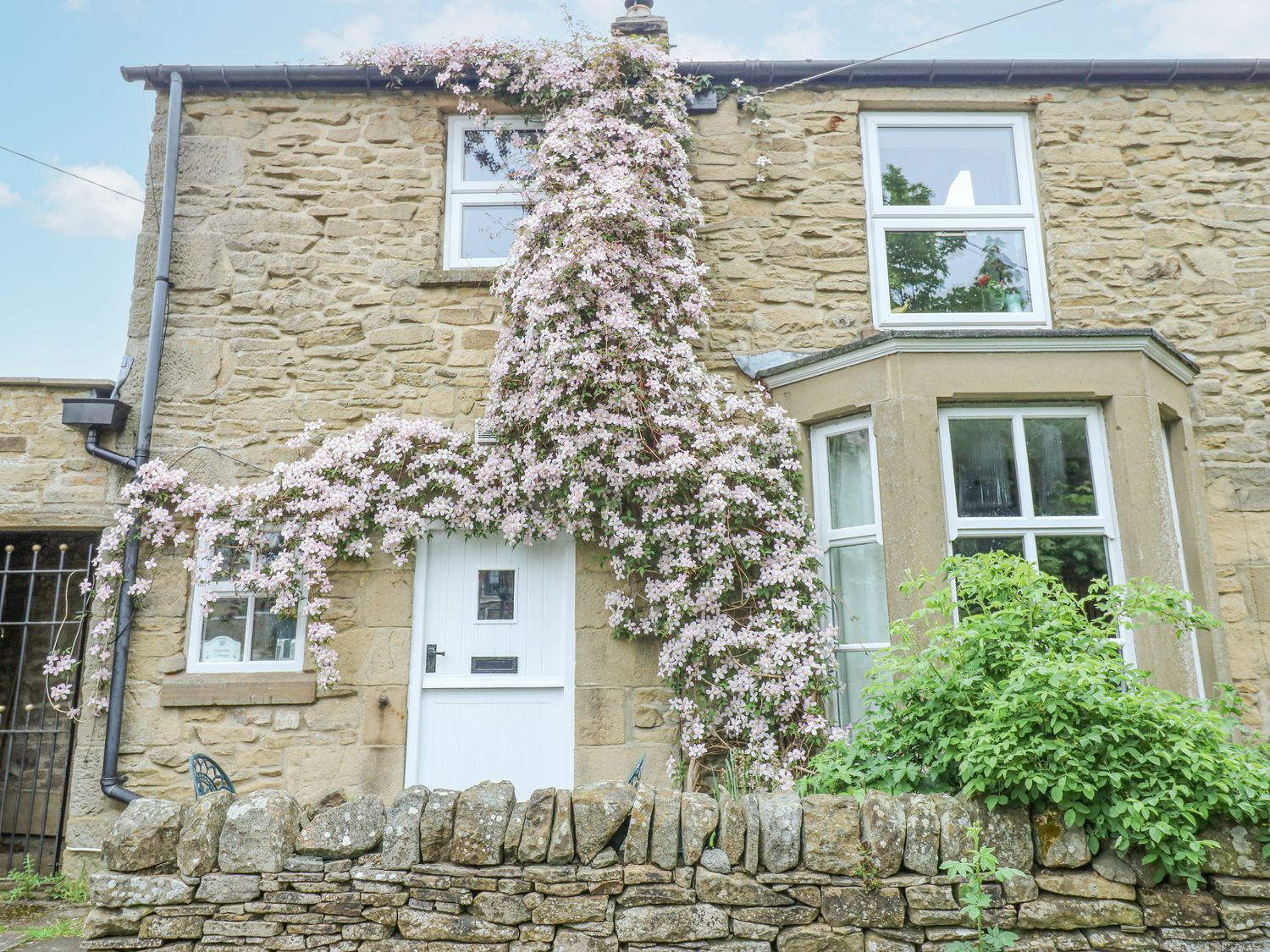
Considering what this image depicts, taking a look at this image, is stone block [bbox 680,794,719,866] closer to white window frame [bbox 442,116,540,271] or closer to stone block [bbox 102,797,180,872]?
stone block [bbox 102,797,180,872]

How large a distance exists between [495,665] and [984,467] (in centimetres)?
323

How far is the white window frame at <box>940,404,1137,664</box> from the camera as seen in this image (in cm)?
488

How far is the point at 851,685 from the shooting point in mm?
5121

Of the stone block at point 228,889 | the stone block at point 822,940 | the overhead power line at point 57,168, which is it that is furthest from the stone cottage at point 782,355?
the stone block at point 822,940

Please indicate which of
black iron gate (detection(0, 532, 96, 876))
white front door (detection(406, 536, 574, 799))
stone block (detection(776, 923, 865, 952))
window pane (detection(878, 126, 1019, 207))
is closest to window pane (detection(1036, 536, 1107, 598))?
window pane (detection(878, 126, 1019, 207))

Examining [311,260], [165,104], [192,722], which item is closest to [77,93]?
[165,104]

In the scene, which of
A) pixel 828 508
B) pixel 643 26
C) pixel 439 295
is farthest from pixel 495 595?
pixel 643 26

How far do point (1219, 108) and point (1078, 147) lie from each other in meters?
1.13

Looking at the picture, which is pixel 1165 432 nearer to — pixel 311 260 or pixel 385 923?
pixel 385 923

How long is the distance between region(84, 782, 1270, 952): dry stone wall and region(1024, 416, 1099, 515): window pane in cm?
238

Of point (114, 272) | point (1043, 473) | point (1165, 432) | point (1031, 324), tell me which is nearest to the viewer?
point (1043, 473)

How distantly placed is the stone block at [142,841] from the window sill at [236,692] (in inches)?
83.7

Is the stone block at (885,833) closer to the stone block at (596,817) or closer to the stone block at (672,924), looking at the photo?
the stone block at (672,924)

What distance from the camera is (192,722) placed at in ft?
17.3
